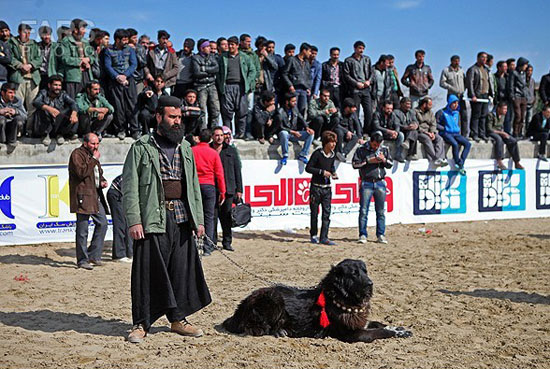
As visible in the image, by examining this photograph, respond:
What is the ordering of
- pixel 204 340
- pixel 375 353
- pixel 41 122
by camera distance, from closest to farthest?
pixel 375 353 → pixel 204 340 → pixel 41 122

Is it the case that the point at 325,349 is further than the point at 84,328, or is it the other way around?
the point at 84,328

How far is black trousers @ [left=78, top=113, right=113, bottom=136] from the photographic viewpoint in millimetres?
12484

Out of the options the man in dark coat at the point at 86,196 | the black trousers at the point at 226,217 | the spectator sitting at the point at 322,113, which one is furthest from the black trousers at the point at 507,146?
the man in dark coat at the point at 86,196

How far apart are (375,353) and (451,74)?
12846mm

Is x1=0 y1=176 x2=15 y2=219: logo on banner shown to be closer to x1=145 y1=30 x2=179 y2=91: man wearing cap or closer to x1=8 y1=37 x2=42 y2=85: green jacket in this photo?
x1=8 y1=37 x2=42 y2=85: green jacket

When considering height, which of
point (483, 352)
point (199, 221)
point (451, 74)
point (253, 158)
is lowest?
point (483, 352)

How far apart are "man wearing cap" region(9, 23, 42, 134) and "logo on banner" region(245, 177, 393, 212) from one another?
4737 millimetres

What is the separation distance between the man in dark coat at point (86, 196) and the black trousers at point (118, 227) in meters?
0.28

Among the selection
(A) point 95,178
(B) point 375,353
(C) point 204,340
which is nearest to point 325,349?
(B) point 375,353

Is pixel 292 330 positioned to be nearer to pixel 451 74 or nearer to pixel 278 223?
pixel 278 223

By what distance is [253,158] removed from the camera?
14.4 m

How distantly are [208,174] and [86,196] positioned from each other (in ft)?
6.73

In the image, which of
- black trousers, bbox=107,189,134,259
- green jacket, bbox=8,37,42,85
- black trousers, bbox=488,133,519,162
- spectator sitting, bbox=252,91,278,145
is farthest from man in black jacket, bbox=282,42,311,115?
black trousers, bbox=107,189,134,259

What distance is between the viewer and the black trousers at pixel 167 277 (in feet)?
19.2
